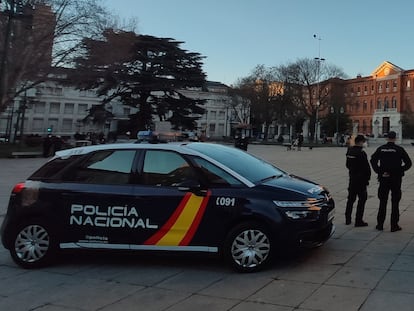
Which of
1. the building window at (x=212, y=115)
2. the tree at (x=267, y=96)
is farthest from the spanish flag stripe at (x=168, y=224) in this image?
the building window at (x=212, y=115)

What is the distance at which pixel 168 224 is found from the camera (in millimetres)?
6102

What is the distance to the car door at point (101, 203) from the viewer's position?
A: 6223 millimetres

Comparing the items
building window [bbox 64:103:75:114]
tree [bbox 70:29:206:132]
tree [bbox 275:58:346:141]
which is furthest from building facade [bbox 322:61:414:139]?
building window [bbox 64:103:75:114]

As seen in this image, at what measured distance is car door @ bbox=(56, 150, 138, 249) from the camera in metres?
6.22

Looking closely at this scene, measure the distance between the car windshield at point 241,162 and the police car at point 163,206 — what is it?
3 centimetres

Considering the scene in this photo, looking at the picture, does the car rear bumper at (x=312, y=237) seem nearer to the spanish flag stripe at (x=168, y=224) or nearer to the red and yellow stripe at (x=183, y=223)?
the red and yellow stripe at (x=183, y=223)

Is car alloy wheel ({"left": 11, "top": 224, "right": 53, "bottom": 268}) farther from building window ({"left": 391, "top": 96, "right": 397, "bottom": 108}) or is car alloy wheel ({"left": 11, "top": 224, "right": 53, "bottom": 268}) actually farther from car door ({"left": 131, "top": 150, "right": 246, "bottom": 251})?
building window ({"left": 391, "top": 96, "right": 397, "bottom": 108})

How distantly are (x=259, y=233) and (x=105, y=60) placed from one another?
3641 centimetres

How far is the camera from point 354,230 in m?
8.42

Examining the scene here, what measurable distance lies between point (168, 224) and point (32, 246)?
205cm

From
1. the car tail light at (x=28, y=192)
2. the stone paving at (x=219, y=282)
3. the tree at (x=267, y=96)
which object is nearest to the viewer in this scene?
the stone paving at (x=219, y=282)

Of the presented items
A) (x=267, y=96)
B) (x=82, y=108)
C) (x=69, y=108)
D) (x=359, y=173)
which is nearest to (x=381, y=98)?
(x=267, y=96)

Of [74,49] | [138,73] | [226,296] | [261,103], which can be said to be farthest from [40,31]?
[261,103]

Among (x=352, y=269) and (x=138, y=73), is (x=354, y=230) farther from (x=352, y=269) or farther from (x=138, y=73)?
(x=138, y=73)
